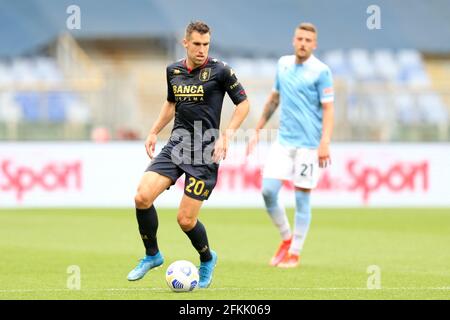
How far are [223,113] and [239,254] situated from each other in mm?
9102

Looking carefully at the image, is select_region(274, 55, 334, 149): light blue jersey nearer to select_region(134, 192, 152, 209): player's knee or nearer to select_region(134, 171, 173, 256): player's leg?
select_region(134, 171, 173, 256): player's leg

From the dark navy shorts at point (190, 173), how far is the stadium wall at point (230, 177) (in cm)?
1049

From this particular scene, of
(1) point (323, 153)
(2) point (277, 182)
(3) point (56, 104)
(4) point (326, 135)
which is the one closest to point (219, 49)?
(3) point (56, 104)

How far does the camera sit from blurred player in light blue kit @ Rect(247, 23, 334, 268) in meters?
10.8

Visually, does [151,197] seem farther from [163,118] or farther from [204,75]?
[204,75]

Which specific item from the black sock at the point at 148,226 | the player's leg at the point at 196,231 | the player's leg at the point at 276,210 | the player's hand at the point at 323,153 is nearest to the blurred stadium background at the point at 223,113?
the player's leg at the point at 276,210

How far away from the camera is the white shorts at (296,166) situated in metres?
10.9

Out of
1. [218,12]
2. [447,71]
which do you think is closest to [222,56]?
[218,12]

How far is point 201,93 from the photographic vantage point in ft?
29.1

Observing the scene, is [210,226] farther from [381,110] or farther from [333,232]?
[381,110]

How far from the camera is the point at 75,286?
8820 mm

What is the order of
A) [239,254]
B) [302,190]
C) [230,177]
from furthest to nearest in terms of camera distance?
[230,177] → [239,254] → [302,190]

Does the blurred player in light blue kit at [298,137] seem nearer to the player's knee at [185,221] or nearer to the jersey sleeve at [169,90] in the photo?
the jersey sleeve at [169,90]

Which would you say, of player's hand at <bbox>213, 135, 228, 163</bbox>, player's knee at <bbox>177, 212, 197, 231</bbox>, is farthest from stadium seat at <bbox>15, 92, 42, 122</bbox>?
player's hand at <bbox>213, 135, 228, 163</bbox>
